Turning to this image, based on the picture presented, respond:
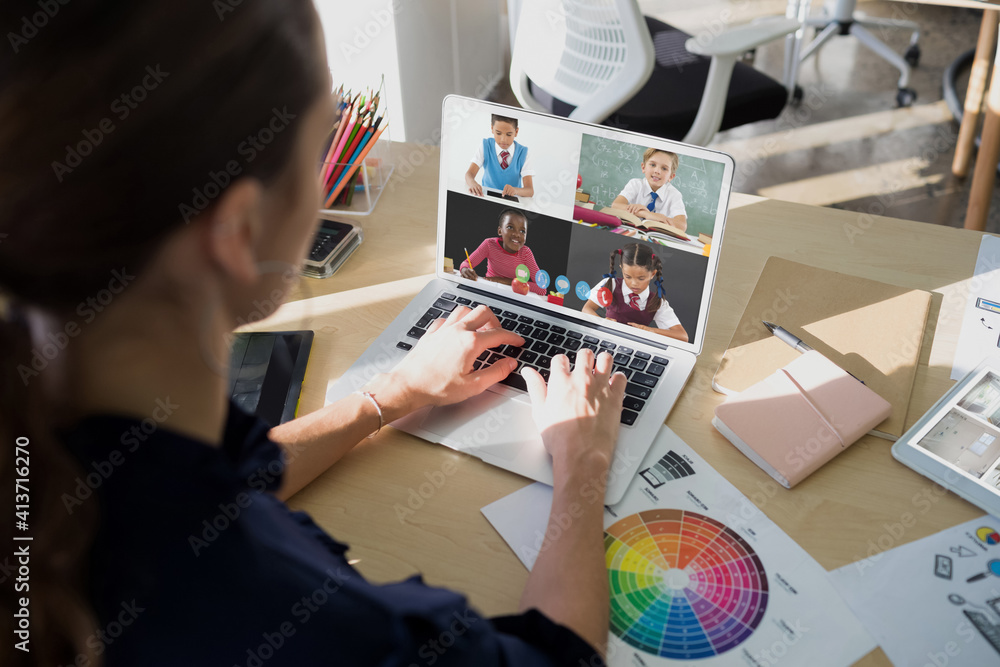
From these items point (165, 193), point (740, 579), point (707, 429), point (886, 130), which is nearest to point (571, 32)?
point (707, 429)

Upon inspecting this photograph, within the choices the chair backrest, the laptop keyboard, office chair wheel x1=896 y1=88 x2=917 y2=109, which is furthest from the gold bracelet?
office chair wheel x1=896 y1=88 x2=917 y2=109

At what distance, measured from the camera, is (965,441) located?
87 cm

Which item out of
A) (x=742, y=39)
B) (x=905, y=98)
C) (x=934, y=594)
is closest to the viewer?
(x=934, y=594)

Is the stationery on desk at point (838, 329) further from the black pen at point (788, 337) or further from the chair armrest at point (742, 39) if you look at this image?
the chair armrest at point (742, 39)

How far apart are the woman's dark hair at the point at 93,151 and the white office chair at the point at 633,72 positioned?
131 cm

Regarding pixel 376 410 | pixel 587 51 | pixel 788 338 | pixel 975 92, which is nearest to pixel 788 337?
pixel 788 338

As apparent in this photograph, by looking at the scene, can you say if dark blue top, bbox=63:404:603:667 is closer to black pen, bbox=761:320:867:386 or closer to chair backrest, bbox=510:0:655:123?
black pen, bbox=761:320:867:386

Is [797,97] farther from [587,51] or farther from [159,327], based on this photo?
[159,327]

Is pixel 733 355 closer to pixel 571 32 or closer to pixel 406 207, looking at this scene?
pixel 406 207

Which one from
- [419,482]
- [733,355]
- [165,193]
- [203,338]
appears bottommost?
[419,482]

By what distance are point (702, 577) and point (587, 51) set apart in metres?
1.35

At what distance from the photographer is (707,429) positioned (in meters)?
0.94

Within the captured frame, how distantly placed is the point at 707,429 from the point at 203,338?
621mm

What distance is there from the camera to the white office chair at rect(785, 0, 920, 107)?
10.2ft
